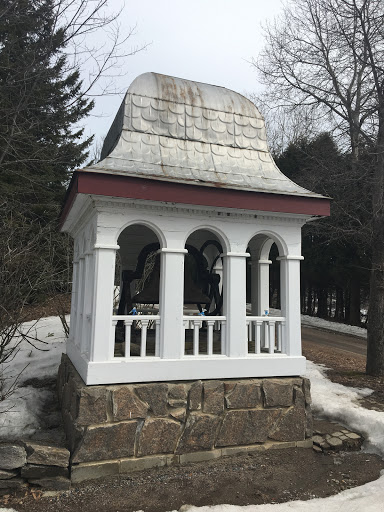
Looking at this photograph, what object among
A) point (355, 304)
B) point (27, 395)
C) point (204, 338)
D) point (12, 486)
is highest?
point (355, 304)

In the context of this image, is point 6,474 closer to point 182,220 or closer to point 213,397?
point 213,397

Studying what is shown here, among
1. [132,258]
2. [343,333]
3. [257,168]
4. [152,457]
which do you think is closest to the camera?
[152,457]

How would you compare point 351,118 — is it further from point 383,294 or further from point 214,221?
point 214,221

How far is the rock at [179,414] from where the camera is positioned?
3.99 metres

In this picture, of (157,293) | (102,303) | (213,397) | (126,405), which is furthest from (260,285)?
(126,405)

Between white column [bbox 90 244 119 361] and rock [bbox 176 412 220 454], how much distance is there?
1.14 m

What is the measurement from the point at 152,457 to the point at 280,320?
2.12 meters

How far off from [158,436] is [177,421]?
24 cm

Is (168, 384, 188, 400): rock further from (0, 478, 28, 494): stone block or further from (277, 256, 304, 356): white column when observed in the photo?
(0, 478, 28, 494): stone block

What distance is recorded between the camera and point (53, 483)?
3.52 meters

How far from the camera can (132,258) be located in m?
6.98

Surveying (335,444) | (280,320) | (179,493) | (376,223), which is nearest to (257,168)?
(280,320)

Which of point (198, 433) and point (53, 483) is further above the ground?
point (198, 433)

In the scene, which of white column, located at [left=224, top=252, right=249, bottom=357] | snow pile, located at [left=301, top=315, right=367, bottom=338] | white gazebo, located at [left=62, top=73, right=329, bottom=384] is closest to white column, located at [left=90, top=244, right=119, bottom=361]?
white gazebo, located at [left=62, top=73, right=329, bottom=384]
